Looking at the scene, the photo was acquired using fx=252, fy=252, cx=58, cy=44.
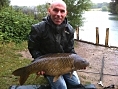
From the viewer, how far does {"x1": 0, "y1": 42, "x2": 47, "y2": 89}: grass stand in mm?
4984

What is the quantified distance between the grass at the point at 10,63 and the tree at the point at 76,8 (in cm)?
557

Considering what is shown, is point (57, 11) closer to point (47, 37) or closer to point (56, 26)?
point (56, 26)

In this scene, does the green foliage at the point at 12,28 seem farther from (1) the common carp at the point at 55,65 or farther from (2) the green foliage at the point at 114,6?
(2) the green foliage at the point at 114,6

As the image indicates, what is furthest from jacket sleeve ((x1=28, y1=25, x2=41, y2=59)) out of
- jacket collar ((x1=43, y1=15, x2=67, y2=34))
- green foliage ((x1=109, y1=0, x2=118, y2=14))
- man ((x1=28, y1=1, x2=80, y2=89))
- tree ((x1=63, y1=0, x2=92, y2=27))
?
green foliage ((x1=109, y1=0, x2=118, y2=14))

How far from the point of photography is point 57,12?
11.4 feet

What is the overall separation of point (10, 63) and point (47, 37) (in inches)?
115

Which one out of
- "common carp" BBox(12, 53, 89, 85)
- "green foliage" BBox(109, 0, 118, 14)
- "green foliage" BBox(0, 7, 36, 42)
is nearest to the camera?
"common carp" BBox(12, 53, 89, 85)

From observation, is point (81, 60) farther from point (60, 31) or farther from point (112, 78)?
point (112, 78)

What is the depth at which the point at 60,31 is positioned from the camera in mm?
3664

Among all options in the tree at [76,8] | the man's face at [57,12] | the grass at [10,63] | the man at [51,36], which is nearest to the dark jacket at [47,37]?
the man at [51,36]

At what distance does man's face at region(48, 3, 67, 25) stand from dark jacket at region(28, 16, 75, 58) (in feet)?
0.34

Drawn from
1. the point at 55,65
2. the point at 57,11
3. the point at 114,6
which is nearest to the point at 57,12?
the point at 57,11

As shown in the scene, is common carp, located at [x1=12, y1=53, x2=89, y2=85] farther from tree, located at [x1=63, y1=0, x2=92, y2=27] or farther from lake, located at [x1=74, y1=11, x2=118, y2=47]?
lake, located at [x1=74, y1=11, x2=118, y2=47]

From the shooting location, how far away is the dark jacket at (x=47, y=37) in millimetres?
3643
